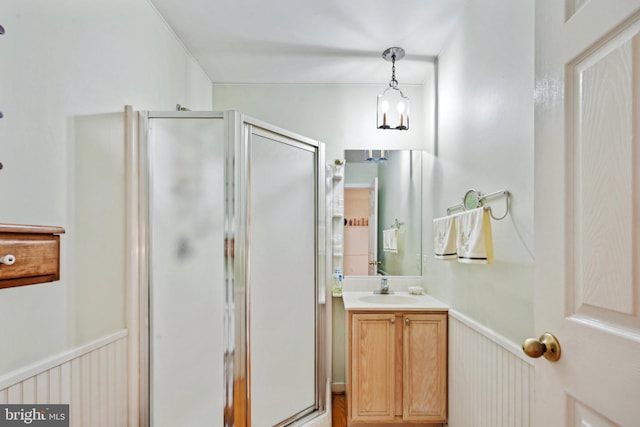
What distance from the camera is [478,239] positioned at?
172cm

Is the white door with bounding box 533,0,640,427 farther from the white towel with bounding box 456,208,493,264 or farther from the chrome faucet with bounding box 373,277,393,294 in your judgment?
the chrome faucet with bounding box 373,277,393,294

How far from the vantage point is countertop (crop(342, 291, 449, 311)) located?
2.38m

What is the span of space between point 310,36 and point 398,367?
2.17 meters

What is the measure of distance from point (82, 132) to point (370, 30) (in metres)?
1.70

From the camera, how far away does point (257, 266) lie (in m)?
2.03

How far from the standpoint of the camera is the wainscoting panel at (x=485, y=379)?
4.77 ft

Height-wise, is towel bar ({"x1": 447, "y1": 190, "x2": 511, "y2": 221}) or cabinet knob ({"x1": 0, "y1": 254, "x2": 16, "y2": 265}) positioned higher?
towel bar ({"x1": 447, "y1": 190, "x2": 511, "y2": 221})

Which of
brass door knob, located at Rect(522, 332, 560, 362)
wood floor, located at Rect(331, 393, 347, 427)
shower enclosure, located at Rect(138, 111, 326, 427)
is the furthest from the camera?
wood floor, located at Rect(331, 393, 347, 427)

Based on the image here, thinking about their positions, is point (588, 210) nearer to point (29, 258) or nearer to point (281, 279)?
point (29, 258)

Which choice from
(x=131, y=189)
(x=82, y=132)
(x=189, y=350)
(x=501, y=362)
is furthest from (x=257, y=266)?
(x=501, y=362)

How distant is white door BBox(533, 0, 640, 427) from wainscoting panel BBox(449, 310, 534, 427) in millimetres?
604

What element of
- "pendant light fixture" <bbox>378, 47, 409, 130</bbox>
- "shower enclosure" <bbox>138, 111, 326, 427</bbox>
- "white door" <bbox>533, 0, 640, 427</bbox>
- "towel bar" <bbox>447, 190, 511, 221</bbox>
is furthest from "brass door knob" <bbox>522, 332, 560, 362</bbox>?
"pendant light fixture" <bbox>378, 47, 409, 130</bbox>

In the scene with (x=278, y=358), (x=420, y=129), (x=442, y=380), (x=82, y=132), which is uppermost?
(x=420, y=129)

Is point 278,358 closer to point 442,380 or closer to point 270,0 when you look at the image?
point 442,380
